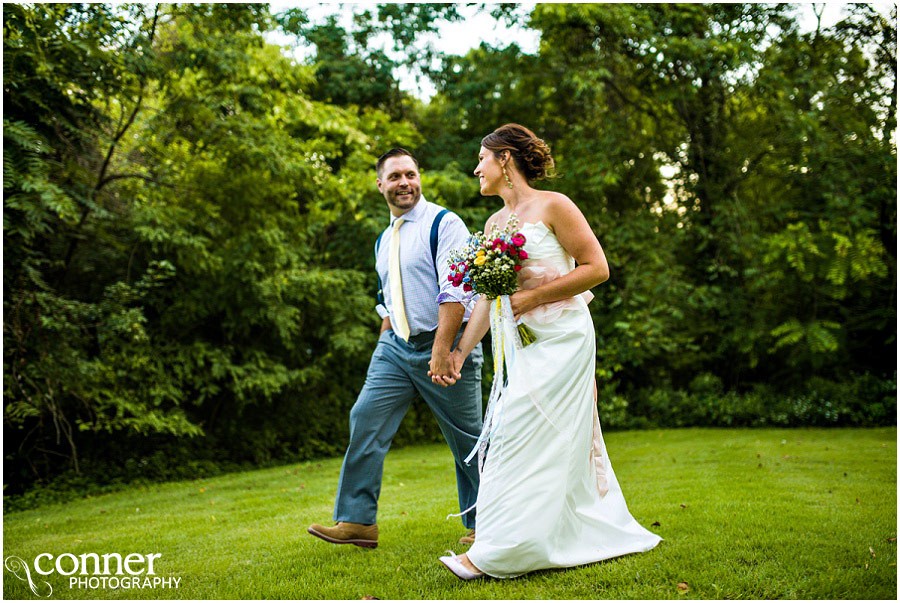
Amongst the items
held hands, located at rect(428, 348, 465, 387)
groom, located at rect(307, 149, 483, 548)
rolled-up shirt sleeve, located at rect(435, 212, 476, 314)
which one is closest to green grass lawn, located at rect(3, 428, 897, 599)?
groom, located at rect(307, 149, 483, 548)

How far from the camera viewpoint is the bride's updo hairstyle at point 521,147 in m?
3.73

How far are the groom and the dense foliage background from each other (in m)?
4.36

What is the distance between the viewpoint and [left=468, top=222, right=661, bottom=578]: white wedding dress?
11.2 feet

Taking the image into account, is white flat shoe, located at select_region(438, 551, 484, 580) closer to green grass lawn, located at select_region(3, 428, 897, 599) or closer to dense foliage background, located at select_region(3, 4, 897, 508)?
green grass lawn, located at select_region(3, 428, 897, 599)

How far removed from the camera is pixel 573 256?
11.8 ft

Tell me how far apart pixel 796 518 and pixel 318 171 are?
7772 mm

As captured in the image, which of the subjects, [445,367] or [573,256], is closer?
[573,256]

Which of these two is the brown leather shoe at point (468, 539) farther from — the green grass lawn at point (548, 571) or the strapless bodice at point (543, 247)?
the strapless bodice at point (543, 247)

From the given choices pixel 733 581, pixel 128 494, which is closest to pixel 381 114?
pixel 128 494
